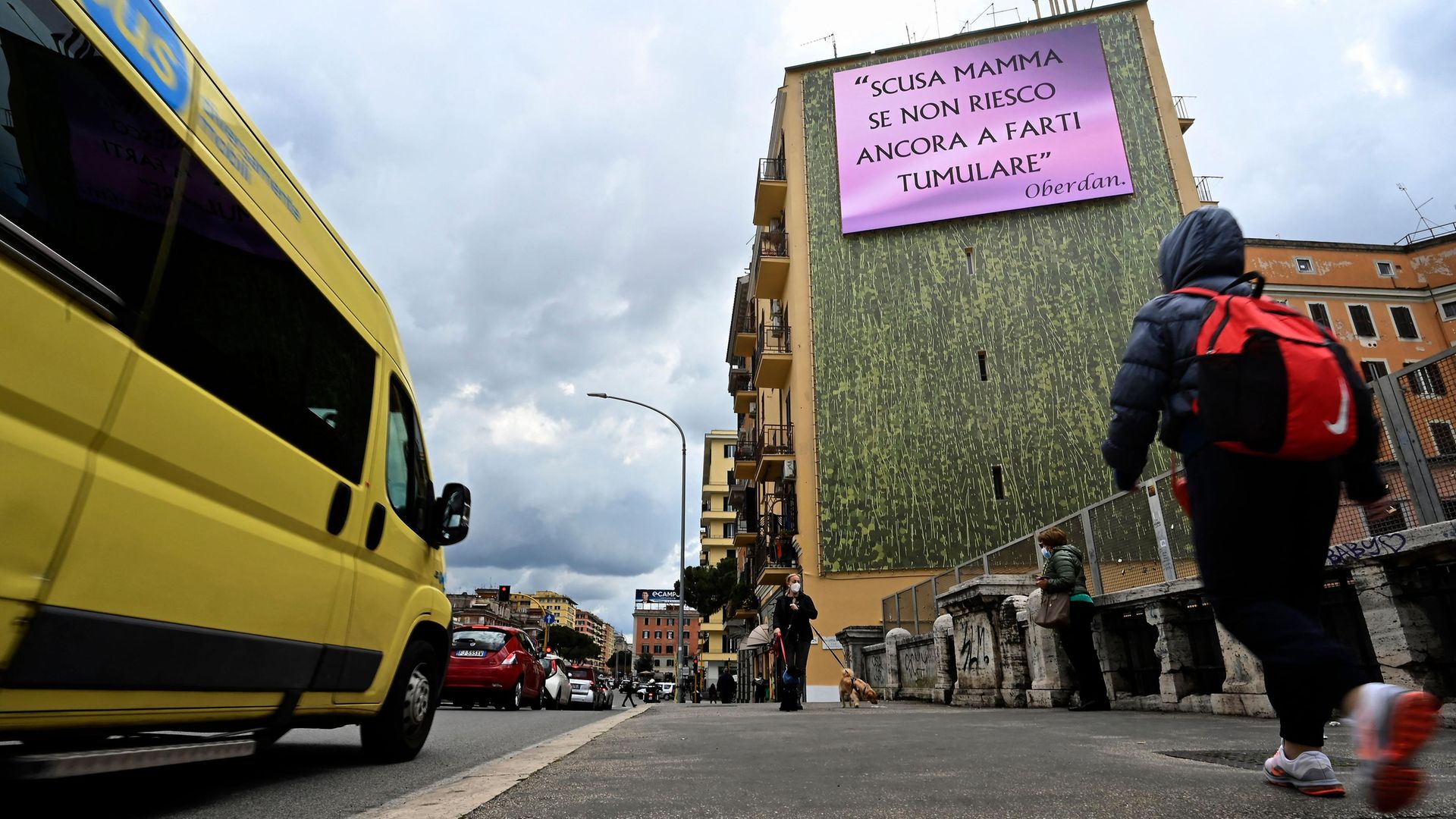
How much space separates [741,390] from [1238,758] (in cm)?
3917

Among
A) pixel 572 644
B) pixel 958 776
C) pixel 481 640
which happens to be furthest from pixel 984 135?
pixel 572 644

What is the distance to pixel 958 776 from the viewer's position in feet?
10.5

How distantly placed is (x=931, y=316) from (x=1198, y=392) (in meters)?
24.0

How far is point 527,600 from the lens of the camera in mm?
197625

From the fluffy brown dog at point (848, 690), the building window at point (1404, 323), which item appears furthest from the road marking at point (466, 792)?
the building window at point (1404, 323)

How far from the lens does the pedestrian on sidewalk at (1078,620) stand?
7.36 m

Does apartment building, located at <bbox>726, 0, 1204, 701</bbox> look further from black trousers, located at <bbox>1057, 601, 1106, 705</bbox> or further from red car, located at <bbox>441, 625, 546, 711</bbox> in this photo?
black trousers, located at <bbox>1057, 601, 1106, 705</bbox>

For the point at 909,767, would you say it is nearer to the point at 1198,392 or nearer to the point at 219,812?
the point at 1198,392

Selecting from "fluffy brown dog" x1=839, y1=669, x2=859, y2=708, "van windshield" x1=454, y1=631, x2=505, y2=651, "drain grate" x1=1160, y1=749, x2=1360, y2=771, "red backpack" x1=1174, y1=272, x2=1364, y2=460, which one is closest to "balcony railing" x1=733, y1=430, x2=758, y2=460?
"van windshield" x1=454, y1=631, x2=505, y2=651

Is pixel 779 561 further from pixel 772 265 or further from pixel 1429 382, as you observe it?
pixel 1429 382

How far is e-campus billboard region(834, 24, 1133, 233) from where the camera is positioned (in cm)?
2619

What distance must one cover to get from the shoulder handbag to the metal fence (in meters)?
1.01

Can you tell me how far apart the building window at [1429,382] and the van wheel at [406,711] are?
6454 mm

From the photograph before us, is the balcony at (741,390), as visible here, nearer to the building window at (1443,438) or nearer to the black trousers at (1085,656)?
the black trousers at (1085,656)
